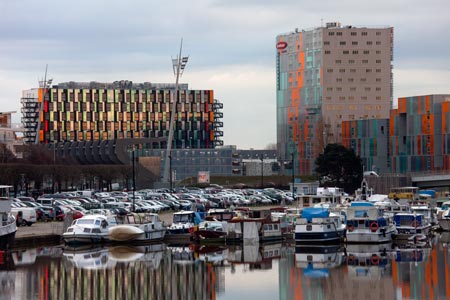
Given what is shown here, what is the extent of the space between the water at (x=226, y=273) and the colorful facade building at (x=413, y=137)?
7707 centimetres

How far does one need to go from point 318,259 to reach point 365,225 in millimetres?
9331

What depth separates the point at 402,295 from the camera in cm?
4444

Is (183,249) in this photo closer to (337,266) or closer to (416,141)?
(337,266)

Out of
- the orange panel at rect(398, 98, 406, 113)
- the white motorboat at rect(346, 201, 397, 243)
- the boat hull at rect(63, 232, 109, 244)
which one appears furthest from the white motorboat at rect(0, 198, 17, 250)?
the orange panel at rect(398, 98, 406, 113)

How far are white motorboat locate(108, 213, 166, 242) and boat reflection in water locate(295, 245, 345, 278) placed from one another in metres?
9.00

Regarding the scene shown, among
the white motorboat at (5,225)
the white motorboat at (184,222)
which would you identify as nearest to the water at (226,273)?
the white motorboat at (5,225)

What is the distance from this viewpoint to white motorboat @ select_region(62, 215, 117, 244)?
62.8 m

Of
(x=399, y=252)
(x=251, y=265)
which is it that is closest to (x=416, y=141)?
(x=399, y=252)

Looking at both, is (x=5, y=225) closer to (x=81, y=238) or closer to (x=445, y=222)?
(x=81, y=238)

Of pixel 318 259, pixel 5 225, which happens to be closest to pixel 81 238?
pixel 5 225

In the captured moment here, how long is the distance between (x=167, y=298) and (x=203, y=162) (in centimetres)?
13238

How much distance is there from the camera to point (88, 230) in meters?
63.3

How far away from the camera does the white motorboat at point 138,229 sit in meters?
64.3

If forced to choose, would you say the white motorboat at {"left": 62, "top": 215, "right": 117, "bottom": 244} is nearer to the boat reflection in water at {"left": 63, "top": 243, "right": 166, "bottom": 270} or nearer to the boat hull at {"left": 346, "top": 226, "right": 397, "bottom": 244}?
the boat reflection in water at {"left": 63, "top": 243, "right": 166, "bottom": 270}
